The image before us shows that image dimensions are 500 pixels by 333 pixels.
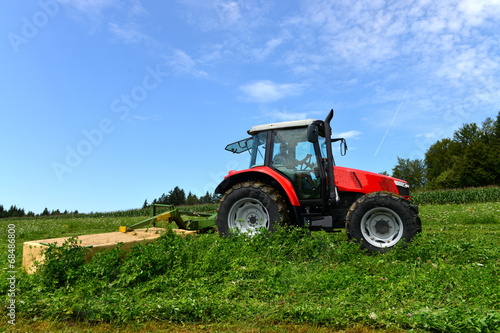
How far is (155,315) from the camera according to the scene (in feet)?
12.6

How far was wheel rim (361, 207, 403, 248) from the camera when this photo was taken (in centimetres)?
610

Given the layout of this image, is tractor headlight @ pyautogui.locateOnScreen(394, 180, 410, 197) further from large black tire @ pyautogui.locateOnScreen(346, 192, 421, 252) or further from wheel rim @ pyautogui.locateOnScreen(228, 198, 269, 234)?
wheel rim @ pyautogui.locateOnScreen(228, 198, 269, 234)

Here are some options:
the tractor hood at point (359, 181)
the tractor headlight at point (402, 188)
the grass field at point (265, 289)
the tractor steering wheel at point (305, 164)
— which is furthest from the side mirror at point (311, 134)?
the tractor headlight at point (402, 188)

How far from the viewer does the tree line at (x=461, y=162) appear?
1953 inches

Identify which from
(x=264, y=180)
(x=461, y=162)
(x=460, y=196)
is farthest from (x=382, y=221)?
(x=461, y=162)

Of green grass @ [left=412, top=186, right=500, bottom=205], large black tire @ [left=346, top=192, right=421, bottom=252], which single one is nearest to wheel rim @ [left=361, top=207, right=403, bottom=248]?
large black tire @ [left=346, top=192, right=421, bottom=252]

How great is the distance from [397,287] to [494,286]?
3.97 ft

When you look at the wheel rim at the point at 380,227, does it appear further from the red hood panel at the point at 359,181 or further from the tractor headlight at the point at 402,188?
the tractor headlight at the point at 402,188

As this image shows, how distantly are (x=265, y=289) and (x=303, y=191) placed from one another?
2.75m

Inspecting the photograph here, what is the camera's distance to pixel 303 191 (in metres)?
6.79

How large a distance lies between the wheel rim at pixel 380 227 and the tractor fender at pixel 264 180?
4.24ft

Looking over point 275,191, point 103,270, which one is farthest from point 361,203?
point 103,270

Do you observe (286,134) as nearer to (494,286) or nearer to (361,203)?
(361,203)

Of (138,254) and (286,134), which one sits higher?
(286,134)
